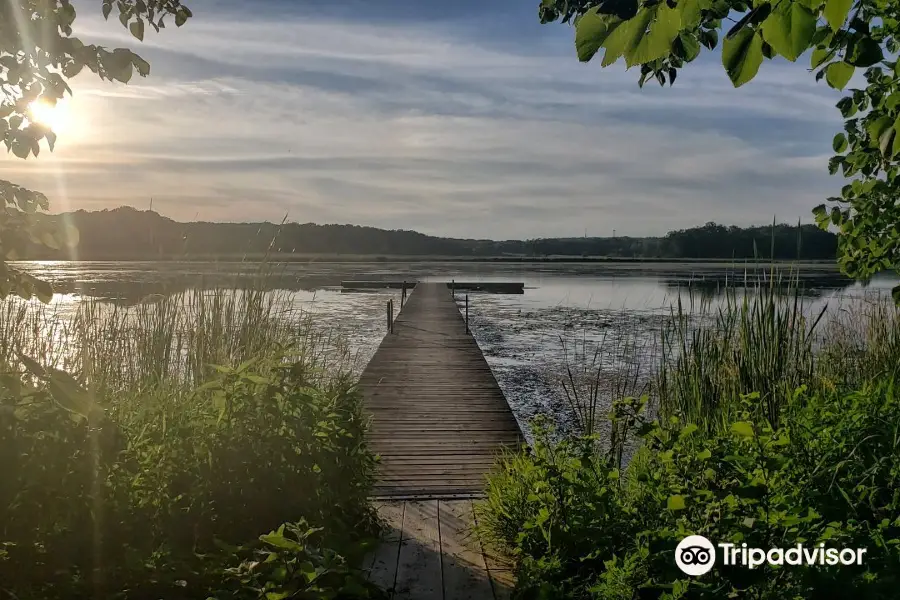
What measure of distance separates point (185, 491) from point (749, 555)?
69.2 inches

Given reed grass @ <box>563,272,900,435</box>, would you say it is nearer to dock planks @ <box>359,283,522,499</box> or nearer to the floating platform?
dock planks @ <box>359,283,522,499</box>

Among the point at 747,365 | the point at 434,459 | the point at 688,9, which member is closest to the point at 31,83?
the point at 688,9

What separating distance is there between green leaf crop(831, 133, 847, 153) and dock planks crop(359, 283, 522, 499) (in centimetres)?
275

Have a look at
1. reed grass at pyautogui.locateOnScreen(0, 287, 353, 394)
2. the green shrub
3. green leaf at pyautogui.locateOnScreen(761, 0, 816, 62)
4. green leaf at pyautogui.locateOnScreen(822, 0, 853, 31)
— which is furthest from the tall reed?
green leaf at pyautogui.locateOnScreen(822, 0, 853, 31)

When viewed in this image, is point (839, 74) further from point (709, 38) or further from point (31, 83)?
point (31, 83)

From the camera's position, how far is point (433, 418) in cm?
598

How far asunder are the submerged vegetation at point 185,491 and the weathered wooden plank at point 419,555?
0.22m

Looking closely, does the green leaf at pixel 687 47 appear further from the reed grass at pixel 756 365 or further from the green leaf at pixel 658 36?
the reed grass at pixel 756 365

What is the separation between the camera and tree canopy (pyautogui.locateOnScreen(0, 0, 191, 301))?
6.26 feet

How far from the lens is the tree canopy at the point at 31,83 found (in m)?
1.91

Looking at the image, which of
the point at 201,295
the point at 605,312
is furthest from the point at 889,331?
the point at 605,312

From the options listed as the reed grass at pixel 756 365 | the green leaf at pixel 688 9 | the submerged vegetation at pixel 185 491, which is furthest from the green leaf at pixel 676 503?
the reed grass at pixel 756 365

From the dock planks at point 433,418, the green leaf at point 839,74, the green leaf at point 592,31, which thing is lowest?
the dock planks at point 433,418

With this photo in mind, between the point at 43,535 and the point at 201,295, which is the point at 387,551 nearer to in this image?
the point at 43,535
